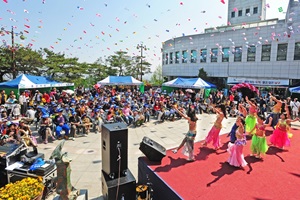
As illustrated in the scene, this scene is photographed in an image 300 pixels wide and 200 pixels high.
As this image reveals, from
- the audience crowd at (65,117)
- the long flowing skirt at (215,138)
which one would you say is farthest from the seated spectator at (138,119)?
the long flowing skirt at (215,138)

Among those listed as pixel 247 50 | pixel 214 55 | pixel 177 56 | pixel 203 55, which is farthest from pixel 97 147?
pixel 177 56

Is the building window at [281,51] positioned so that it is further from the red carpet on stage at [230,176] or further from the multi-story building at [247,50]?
the red carpet on stage at [230,176]

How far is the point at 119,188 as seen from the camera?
3.98 meters

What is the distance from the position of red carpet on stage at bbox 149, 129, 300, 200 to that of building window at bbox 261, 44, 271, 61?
19656 mm

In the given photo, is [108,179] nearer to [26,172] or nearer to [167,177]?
[167,177]

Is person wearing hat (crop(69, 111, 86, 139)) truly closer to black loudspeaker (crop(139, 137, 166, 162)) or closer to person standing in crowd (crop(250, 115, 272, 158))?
black loudspeaker (crop(139, 137, 166, 162))

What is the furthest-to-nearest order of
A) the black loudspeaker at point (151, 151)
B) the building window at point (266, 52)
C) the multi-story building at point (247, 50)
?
1. the building window at point (266, 52)
2. the multi-story building at point (247, 50)
3. the black loudspeaker at point (151, 151)

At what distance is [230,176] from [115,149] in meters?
2.75

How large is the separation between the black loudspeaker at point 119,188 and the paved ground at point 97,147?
2.59 ft

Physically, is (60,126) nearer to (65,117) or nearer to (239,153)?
(65,117)

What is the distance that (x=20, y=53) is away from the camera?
80.2 feet

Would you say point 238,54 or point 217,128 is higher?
point 238,54

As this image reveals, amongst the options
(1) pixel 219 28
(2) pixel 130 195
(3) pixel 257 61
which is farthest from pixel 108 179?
(1) pixel 219 28

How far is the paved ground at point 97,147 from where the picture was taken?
5.26 metres
